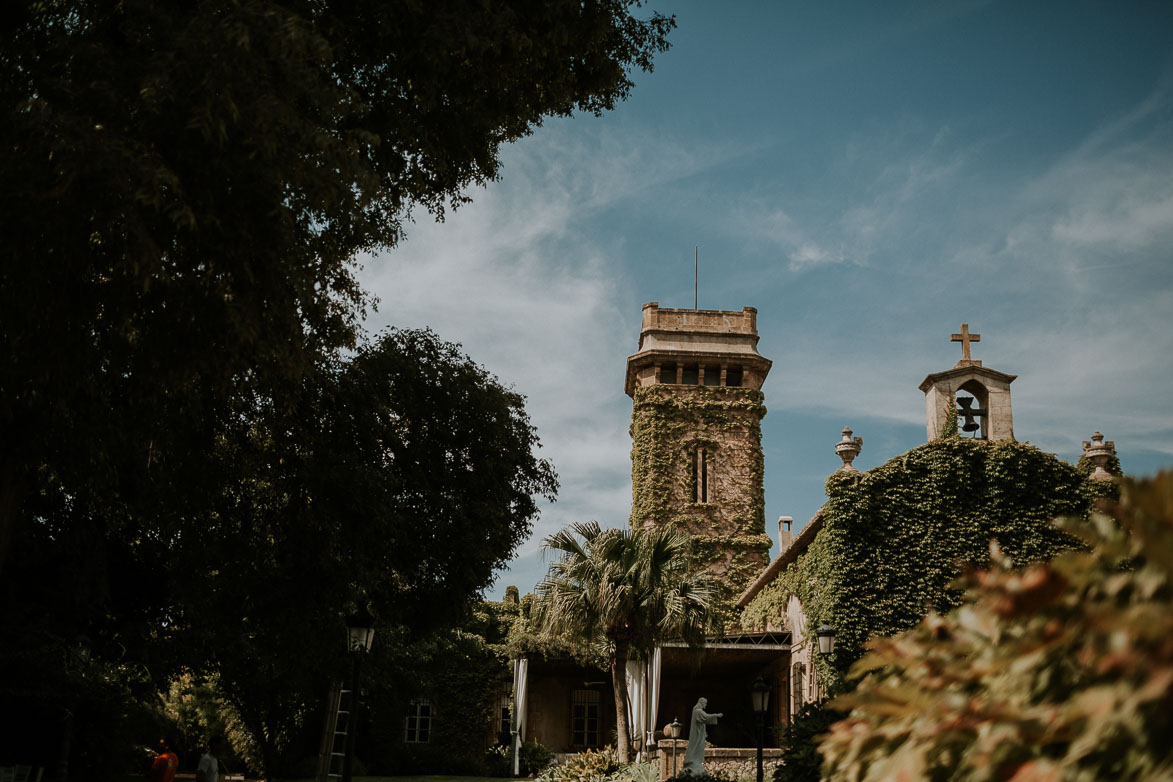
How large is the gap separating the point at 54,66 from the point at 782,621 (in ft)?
70.1

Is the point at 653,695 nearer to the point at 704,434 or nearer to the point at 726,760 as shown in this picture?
the point at 726,760

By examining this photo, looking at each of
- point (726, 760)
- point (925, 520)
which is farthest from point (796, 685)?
point (925, 520)

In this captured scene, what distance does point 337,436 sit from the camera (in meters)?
13.2

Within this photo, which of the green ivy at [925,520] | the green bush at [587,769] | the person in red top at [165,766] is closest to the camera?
the person in red top at [165,766]

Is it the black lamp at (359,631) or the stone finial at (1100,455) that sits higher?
the stone finial at (1100,455)

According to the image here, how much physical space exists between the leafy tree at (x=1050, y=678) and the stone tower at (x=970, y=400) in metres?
17.9

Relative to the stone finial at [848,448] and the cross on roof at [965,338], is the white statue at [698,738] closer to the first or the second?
the stone finial at [848,448]

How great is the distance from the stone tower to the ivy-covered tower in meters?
14.0

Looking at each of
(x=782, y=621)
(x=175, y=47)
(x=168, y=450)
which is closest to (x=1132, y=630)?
(x=175, y=47)

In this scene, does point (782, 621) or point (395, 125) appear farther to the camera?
point (782, 621)

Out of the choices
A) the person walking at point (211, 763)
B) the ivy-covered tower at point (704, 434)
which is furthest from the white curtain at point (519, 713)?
the person walking at point (211, 763)

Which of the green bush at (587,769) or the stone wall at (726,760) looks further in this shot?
the green bush at (587,769)

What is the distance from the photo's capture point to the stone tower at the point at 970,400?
19547mm

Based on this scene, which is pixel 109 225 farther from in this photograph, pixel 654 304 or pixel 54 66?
pixel 654 304
